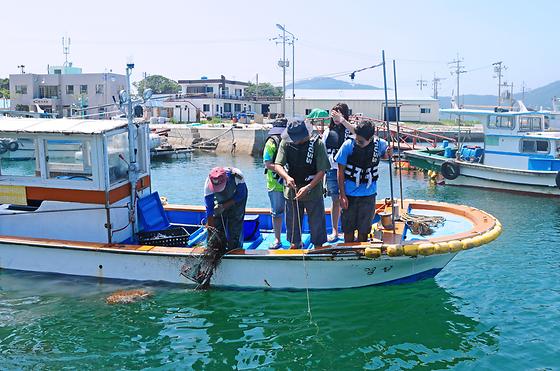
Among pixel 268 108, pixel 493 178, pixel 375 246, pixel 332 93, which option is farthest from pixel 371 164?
pixel 268 108

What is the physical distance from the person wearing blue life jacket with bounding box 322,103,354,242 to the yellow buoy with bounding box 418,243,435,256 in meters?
1.65

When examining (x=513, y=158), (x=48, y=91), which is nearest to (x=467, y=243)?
(x=513, y=158)

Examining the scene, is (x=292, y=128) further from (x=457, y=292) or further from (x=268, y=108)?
(x=268, y=108)

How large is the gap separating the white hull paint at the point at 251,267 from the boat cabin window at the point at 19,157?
1.15m

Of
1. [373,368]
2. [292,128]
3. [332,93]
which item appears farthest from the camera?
[332,93]

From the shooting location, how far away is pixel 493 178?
2100 cm

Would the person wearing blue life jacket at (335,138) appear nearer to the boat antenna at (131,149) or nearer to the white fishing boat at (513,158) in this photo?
the boat antenna at (131,149)

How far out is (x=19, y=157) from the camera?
9523mm

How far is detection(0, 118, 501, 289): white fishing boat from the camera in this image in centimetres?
790

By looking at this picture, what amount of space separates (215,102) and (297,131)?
58502 mm

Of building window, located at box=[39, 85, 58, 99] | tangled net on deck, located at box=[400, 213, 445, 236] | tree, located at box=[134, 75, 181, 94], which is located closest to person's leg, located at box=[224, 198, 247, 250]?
tangled net on deck, located at box=[400, 213, 445, 236]

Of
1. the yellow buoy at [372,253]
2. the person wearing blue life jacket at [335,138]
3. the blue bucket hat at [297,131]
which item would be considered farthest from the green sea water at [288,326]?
the blue bucket hat at [297,131]

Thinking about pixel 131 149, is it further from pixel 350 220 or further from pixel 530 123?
pixel 530 123

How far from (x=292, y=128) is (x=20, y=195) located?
15.0 ft
